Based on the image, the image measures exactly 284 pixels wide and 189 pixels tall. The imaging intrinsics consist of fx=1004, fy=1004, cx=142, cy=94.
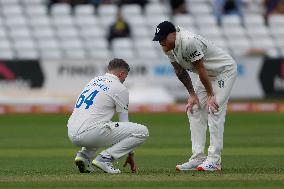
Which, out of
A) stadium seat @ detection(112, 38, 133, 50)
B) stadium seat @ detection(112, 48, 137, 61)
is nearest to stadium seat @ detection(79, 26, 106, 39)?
stadium seat @ detection(112, 38, 133, 50)

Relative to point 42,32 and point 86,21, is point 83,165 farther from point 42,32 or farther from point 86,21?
point 86,21

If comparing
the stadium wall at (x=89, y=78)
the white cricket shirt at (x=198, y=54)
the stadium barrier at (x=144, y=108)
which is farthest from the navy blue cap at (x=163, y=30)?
the stadium wall at (x=89, y=78)

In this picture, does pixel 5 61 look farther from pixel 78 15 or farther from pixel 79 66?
pixel 78 15

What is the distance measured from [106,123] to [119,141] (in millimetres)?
206

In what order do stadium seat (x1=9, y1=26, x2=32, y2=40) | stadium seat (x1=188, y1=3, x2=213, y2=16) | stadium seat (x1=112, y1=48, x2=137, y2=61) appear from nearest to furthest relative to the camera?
stadium seat (x1=112, y1=48, x2=137, y2=61)
stadium seat (x1=9, y1=26, x2=32, y2=40)
stadium seat (x1=188, y1=3, x2=213, y2=16)

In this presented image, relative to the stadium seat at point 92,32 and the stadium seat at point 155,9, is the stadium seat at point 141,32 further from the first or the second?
the stadium seat at point 92,32

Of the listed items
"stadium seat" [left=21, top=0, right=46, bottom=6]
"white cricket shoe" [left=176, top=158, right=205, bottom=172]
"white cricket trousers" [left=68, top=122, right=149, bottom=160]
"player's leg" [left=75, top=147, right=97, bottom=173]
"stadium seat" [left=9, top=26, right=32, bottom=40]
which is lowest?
"white cricket shoe" [left=176, top=158, right=205, bottom=172]

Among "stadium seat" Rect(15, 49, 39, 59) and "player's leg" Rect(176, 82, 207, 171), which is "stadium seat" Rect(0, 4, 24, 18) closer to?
"stadium seat" Rect(15, 49, 39, 59)

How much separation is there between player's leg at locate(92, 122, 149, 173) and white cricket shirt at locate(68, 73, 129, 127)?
13cm

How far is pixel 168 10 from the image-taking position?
24.5m

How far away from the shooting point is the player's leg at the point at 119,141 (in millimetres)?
9008

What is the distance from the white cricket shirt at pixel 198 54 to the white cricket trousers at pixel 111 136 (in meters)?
0.73

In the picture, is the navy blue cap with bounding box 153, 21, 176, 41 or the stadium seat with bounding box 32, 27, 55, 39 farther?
the stadium seat with bounding box 32, 27, 55, 39

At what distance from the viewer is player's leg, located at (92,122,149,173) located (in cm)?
901
